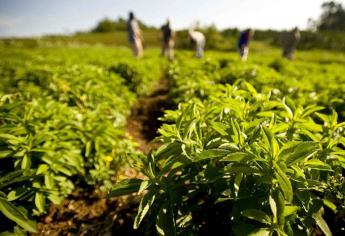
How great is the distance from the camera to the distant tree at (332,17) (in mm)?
86312

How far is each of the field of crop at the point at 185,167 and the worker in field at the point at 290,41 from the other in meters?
11.5

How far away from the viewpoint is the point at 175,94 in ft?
18.0

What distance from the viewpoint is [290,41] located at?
49.7 ft

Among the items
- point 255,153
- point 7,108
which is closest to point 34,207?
point 7,108

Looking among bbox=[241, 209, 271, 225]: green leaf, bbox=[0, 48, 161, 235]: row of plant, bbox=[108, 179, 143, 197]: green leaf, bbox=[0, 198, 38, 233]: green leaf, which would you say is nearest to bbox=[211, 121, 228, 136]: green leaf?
bbox=[241, 209, 271, 225]: green leaf

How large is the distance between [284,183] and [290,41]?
15406 mm

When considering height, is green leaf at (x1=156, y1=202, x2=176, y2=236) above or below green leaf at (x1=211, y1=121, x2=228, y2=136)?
below

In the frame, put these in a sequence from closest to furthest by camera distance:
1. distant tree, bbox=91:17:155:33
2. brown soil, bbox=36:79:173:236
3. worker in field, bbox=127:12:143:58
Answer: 1. brown soil, bbox=36:79:173:236
2. worker in field, bbox=127:12:143:58
3. distant tree, bbox=91:17:155:33

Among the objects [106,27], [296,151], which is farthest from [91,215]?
[106,27]

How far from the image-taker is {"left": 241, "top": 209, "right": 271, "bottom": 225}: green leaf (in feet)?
5.29

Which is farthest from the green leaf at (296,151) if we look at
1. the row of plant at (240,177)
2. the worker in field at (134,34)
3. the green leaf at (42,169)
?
the worker in field at (134,34)

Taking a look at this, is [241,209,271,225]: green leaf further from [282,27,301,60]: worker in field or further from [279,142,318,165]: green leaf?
[282,27,301,60]: worker in field

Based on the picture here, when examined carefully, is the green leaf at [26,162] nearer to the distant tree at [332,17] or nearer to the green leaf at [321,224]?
the green leaf at [321,224]

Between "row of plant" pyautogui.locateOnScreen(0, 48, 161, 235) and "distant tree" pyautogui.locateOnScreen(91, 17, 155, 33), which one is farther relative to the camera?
Answer: "distant tree" pyautogui.locateOnScreen(91, 17, 155, 33)
